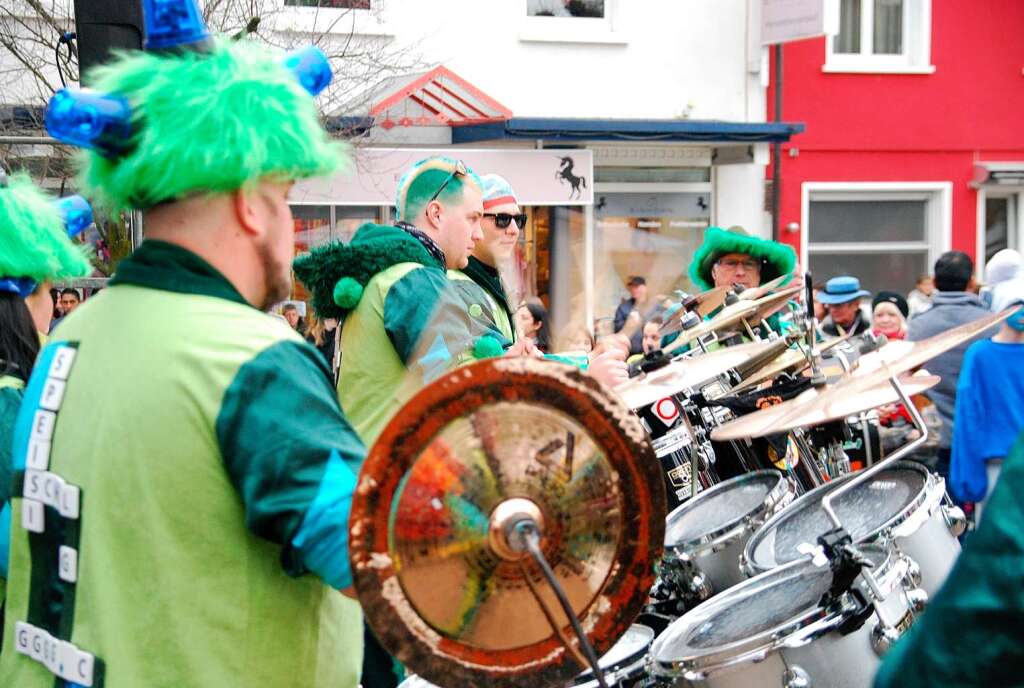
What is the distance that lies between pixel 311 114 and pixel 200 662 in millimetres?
841

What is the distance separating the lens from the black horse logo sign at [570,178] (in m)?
13.5

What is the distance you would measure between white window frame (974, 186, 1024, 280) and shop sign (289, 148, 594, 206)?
5584 mm

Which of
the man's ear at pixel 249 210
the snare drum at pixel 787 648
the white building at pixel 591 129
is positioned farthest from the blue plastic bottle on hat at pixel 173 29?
the white building at pixel 591 129

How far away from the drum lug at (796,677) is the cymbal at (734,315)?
2.11m

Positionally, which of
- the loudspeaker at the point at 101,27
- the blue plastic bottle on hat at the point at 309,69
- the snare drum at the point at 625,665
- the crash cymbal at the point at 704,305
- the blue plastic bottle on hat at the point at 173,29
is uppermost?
the loudspeaker at the point at 101,27

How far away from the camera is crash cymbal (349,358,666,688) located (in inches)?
68.9

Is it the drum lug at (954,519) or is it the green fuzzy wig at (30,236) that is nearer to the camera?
the green fuzzy wig at (30,236)

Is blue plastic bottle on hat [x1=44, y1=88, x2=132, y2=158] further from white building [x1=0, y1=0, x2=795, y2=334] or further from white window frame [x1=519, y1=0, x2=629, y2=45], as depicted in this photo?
white window frame [x1=519, y1=0, x2=629, y2=45]

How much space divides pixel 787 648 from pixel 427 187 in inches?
73.5

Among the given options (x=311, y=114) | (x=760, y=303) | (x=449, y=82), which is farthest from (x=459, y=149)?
(x=311, y=114)

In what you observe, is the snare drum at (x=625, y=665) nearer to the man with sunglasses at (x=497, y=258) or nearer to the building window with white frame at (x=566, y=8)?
the man with sunglasses at (x=497, y=258)

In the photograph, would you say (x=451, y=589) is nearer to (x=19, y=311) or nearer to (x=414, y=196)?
(x=19, y=311)

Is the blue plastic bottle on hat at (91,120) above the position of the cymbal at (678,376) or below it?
above

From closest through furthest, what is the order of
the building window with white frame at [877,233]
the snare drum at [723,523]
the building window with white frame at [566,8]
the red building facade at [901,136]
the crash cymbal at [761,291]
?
the snare drum at [723,523] < the crash cymbal at [761,291] < the building window with white frame at [566,8] < the red building facade at [901,136] < the building window with white frame at [877,233]
